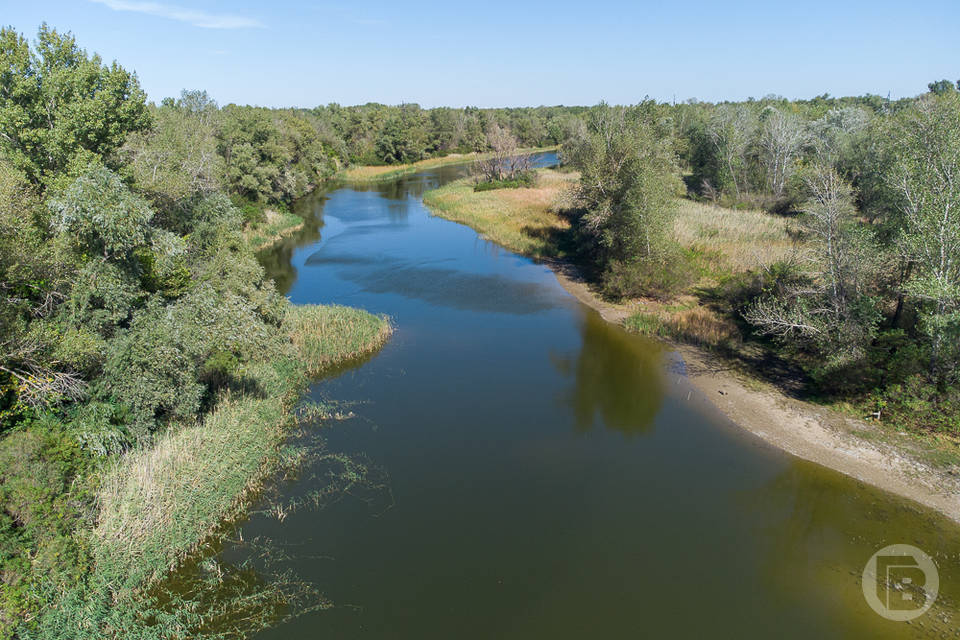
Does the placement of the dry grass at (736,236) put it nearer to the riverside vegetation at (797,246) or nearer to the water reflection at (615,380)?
the riverside vegetation at (797,246)

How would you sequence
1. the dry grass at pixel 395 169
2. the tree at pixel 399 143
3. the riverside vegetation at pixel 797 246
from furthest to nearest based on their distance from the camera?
the tree at pixel 399 143, the dry grass at pixel 395 169, the riverside vegetation at pixel 797 246

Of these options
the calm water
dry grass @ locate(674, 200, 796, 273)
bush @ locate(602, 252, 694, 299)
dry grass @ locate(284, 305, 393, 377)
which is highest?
dry grass @ locate(674, 200, 796, 273)

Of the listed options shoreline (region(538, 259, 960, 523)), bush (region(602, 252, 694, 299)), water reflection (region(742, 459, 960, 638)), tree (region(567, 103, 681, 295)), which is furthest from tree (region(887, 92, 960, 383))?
tree (region(567, 103, 681, 295))

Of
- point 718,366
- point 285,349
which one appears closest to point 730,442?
point 718,366

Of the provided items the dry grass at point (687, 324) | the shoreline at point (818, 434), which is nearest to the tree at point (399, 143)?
the dry grass at point (687, 324)

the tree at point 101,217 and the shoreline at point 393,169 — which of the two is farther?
the shoreline at point 393,169

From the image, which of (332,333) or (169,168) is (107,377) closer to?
(332,333)
